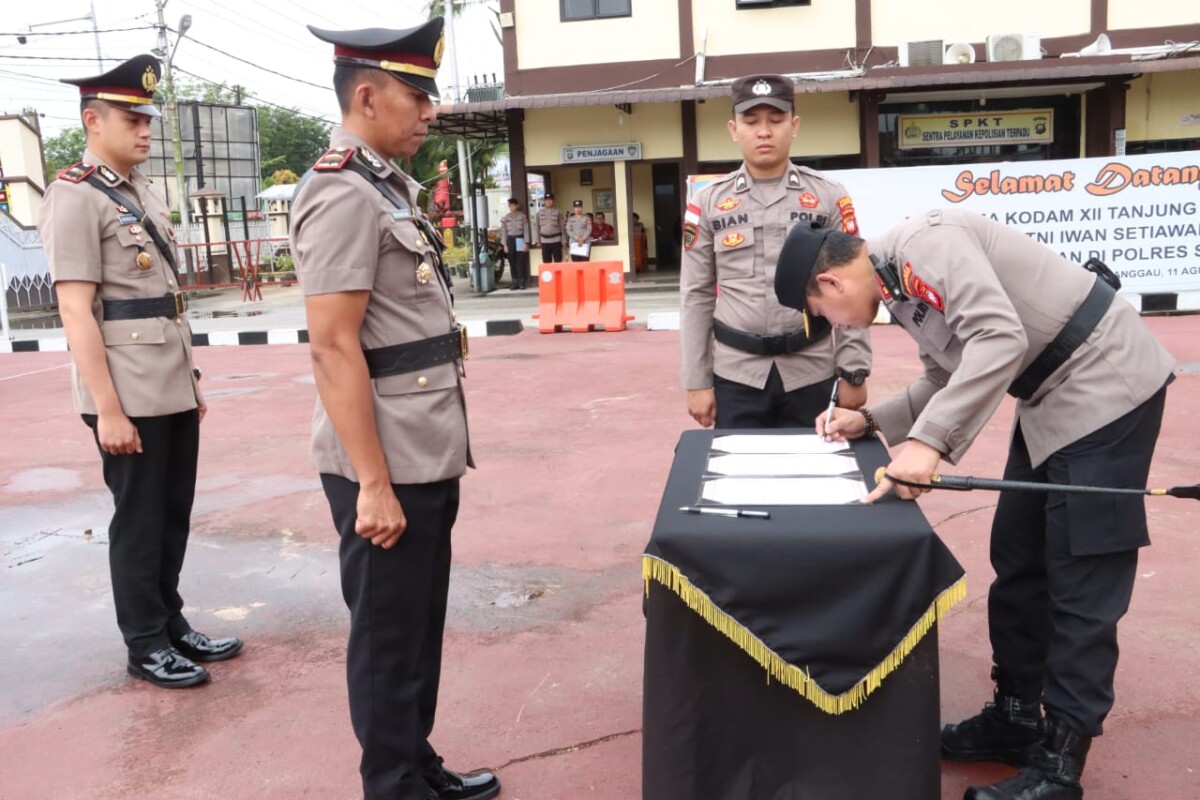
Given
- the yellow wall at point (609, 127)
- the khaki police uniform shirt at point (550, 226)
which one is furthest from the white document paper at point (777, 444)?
the yellow wall at point (609, 127)

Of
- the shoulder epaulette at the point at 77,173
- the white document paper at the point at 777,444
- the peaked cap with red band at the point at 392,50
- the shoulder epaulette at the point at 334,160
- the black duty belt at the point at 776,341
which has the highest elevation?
the peaked cap with red band at the point at 392,50

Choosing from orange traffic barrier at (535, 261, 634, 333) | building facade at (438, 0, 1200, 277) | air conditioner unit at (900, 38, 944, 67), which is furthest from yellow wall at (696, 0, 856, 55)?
orange traffic barrier at (535, 261, 634, 333)

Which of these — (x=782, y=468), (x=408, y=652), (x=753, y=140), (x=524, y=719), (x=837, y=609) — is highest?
(x=753, y=140)

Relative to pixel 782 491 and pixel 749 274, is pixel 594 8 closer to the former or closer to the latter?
pixel 749 274

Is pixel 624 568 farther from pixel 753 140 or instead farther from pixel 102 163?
pixel 102 163

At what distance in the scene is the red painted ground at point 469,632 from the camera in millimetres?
2852

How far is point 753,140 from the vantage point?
11.5ft

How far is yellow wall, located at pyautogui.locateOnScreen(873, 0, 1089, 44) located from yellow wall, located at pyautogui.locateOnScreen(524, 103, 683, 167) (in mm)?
3634

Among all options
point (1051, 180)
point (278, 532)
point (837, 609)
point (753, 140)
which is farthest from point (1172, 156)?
point (837, 609)

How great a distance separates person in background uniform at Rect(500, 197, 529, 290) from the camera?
19188mm

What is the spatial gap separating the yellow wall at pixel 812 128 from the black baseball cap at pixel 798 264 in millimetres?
16539

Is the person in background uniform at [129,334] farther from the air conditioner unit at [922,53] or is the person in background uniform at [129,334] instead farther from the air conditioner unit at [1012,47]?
the air conditioner unit at [1012,47]

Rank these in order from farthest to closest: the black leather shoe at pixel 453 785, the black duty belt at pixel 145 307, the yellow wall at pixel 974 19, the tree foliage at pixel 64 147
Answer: the tree foliage at pixel 64 147
the yellow wall at pixel 974 19
the black duty belt at pixel 145 307
the black leather shoe at pixel 453 785

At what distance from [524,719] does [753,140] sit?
1980 millimetres
